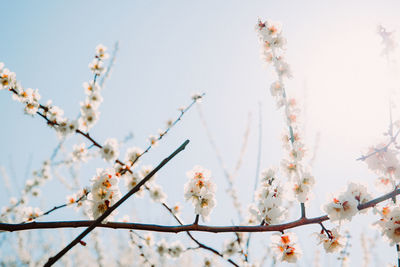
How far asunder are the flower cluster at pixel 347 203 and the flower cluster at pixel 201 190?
91 centimetres

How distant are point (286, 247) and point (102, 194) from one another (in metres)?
1.60

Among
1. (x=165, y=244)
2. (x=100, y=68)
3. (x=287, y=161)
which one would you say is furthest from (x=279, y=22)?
(x=165, y=244)

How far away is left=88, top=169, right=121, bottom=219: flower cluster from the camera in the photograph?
212cm

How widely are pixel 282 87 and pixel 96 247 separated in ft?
23.7

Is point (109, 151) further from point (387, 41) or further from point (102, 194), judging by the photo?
point (387, 41)

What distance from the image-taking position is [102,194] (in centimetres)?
215

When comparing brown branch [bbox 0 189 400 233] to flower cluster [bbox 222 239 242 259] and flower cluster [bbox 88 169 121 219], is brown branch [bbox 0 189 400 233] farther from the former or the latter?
flower cluster [bbox 222 239 242 259]

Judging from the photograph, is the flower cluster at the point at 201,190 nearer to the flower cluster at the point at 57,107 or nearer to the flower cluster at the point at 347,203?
the flower cluster at the point at 347,203

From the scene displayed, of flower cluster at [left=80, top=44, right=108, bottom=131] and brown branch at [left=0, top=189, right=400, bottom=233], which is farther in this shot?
→ flower cluster at [left=80, top=44, right=108, bottom=131]

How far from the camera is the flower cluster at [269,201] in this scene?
2438mm

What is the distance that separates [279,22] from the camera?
3322mm

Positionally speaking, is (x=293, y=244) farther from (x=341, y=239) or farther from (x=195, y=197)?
(x=195, y=197)

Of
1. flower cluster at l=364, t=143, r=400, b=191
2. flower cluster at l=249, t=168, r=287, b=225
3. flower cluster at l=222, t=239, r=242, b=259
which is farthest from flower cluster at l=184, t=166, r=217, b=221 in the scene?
flower cluster at l=222, t=239, r=242, b=259

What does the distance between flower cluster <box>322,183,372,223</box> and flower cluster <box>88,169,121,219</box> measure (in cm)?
162
